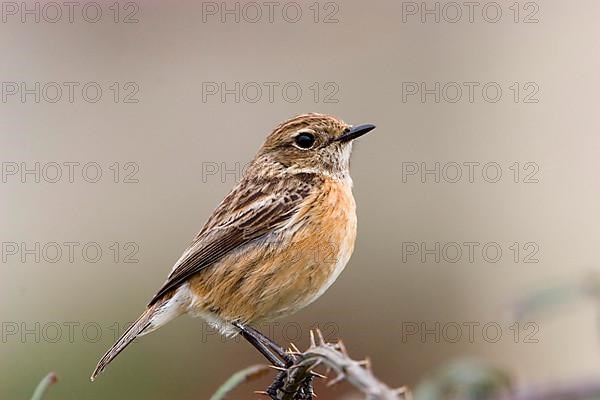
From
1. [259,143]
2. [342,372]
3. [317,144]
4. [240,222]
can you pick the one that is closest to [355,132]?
[317,144]

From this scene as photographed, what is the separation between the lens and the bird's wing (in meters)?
4.41

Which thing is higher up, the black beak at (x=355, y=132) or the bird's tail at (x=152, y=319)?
the black beak at (x=355, y=132)

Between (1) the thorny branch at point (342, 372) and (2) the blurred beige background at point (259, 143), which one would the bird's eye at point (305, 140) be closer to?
(2) the blurred beige background at point (259, 143)

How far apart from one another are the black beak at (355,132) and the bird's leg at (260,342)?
1029 mm

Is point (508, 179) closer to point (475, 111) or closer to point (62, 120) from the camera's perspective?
point (475, 111)

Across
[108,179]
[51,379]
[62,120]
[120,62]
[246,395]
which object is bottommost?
[51,379]

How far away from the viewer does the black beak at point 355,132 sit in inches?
187

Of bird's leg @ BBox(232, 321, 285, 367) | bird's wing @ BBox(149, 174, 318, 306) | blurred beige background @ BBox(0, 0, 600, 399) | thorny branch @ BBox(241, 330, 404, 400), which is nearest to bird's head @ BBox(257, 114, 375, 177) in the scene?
bird's wing @ BBox(149, 174, 318, 306)

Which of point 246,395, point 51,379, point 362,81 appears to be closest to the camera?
point 51,379

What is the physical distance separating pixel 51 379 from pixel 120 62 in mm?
11064

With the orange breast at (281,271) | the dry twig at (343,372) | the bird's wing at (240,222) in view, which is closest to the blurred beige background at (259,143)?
the bird's wing at (240,222)

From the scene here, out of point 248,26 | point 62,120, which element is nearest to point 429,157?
point 248,26

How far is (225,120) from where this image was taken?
1182 centimetres

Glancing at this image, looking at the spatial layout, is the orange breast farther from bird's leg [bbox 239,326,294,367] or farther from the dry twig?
the dry twig
